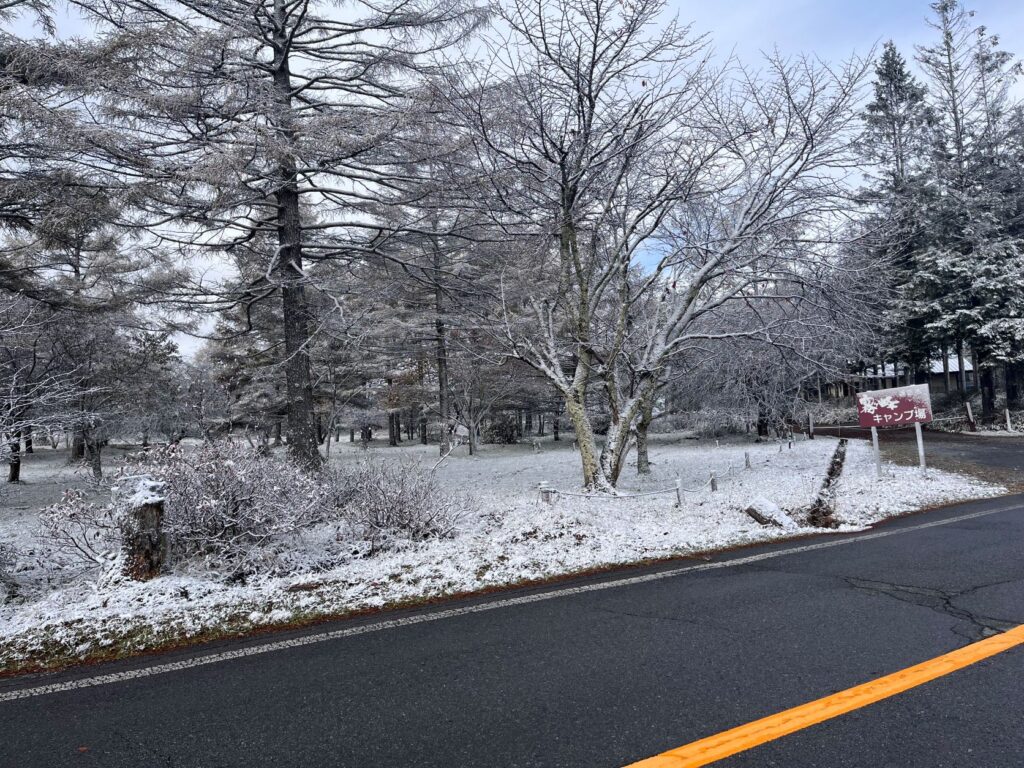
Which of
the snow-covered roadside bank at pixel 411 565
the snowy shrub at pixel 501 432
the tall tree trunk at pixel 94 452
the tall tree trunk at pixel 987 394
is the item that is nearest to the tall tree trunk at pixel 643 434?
the snow-covered roadside bank at pixel 411 565

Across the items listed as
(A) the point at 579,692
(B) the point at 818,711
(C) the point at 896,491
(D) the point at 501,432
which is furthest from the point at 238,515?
(D) the point at 501,432

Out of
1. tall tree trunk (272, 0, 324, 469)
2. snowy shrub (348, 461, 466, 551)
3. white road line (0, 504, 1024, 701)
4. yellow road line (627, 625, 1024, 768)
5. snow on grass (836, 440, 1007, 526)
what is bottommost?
snow on grass (836, 440, 1007, 526)

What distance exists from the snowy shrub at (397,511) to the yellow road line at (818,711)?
4.85 metres

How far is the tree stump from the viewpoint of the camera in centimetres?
532

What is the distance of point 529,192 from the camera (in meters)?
10.4

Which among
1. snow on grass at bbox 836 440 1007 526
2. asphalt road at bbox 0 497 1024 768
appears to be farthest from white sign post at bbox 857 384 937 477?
asphalt road at bbox 0 497 1024 768

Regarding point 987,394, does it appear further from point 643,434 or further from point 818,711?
point 818,711

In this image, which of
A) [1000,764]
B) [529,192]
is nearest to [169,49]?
[529,192]

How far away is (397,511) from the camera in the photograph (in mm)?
7168

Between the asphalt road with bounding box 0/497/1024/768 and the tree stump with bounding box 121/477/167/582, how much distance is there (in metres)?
1.50

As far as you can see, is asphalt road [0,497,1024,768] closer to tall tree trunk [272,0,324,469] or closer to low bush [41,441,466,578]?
low bush [41,441,466,578]

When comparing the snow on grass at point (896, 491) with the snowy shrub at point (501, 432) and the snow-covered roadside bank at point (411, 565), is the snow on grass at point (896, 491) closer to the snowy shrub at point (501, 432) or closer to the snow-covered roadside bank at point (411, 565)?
the snow-covered roadside bank at point (411, 565)

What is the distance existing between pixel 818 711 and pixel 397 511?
16.9 feet

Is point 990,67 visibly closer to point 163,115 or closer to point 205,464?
point 163,115
